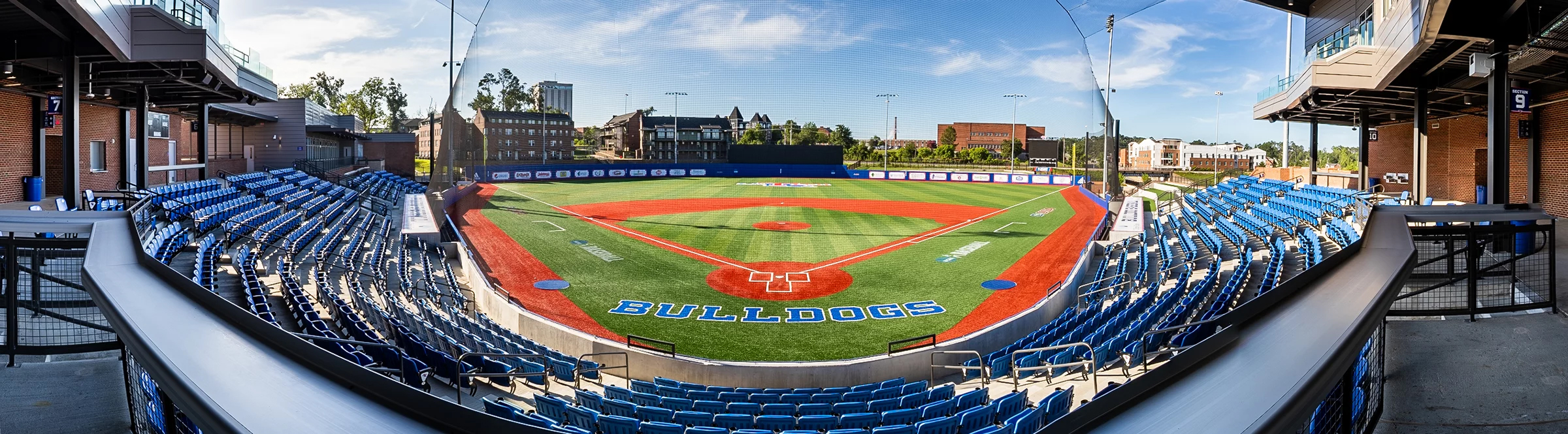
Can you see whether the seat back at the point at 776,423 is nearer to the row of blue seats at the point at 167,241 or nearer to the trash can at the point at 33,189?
the row of blue seats at the point at 167,241

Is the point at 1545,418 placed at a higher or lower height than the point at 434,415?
lower

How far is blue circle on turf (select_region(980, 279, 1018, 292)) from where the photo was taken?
17.0 metres

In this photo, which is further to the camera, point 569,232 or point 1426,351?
point 569,232

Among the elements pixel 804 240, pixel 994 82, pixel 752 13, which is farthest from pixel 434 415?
pixel 994 82

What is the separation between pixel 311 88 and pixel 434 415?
102 m

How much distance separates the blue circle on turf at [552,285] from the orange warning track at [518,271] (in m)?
0.17

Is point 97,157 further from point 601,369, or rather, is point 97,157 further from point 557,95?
point 601,369

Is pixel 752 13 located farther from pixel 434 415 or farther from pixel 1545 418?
pixel 434 415

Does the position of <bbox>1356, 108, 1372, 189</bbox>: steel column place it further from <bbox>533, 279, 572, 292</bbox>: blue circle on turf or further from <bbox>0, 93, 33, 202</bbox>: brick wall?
<bbox>0, 93, 33, 202</bbox>: brick wall

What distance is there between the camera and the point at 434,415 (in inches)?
77.8

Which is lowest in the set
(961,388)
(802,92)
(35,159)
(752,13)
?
(961,388)

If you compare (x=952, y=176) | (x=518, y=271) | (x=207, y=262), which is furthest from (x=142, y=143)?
(x=952, y=176)

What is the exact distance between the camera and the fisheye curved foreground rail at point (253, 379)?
1963 mm

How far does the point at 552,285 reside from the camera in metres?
17.4
